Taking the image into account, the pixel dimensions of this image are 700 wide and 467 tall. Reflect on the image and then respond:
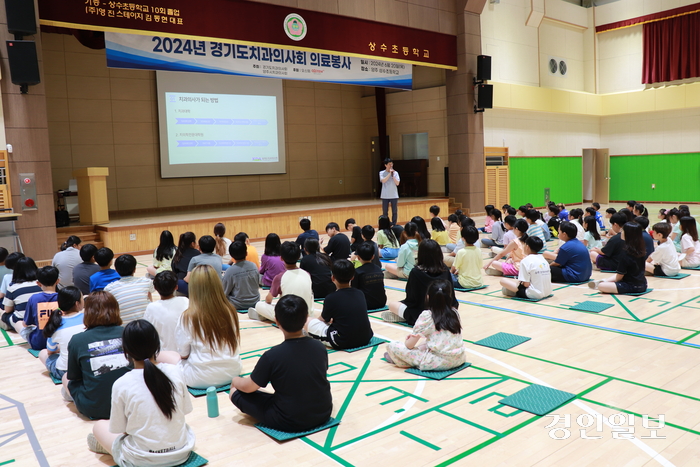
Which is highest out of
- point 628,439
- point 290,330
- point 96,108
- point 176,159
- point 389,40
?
point 389,40

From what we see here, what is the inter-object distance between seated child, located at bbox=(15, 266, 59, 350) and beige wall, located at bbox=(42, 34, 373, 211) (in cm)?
901

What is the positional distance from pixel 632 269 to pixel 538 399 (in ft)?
11.8

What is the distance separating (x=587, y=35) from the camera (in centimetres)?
1900

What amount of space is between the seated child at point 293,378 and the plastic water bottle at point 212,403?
0.32m

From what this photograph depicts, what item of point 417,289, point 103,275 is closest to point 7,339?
point 103,275

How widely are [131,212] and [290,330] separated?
1176 centimetres

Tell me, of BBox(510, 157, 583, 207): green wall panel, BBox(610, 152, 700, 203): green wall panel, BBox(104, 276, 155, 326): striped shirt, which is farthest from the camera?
BBox(610, 152, 700, 203): green wall panel

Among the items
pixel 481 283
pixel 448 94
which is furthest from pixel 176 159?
pixel 481 283

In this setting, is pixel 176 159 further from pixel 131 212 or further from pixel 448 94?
pixel 448 94

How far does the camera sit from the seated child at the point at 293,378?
313cm

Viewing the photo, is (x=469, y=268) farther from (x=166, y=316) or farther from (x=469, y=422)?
(x=166, y=316)

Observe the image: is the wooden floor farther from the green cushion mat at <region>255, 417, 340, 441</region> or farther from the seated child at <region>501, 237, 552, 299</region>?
the seated child at <region>501, 237, 552, 299</region>

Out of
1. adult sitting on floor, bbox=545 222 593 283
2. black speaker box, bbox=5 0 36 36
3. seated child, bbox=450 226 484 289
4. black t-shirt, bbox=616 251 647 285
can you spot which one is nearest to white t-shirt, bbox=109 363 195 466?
seated child, bbox=450 226 484 289

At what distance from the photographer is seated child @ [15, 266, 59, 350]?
4.65 m
